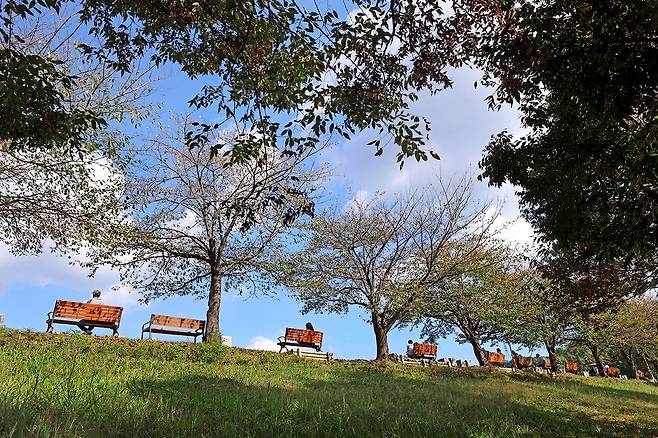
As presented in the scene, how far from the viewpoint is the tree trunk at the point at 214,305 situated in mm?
17078

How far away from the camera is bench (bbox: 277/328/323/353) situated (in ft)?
63.0

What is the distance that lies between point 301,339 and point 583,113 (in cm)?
1554

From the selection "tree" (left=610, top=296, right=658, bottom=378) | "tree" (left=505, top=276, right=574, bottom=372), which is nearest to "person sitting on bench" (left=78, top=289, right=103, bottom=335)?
"tree" (left=505, top=276, right=574, bottom=372)

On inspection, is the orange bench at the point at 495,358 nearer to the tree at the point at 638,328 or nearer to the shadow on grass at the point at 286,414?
the tree at the point at 638,328

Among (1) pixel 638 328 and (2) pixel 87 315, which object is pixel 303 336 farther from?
(1) pixel 638 328

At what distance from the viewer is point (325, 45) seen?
4.23m

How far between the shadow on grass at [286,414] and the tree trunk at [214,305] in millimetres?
6899

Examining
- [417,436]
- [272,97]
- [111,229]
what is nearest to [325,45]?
[272,97]

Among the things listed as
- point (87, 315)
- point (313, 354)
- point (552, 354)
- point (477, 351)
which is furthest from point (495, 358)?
point (87, 315)

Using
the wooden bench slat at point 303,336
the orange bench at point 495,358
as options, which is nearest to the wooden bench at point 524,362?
the orange bench at point 495,358

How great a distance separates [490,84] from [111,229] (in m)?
→ 13.1

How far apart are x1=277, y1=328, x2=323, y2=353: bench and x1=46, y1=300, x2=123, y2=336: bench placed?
21.9 feet

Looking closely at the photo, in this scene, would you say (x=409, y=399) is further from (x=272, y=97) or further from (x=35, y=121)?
(x=35, y=121)

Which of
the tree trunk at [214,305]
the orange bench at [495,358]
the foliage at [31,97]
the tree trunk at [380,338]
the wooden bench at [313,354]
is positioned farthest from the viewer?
the orange bench at [495,358]
